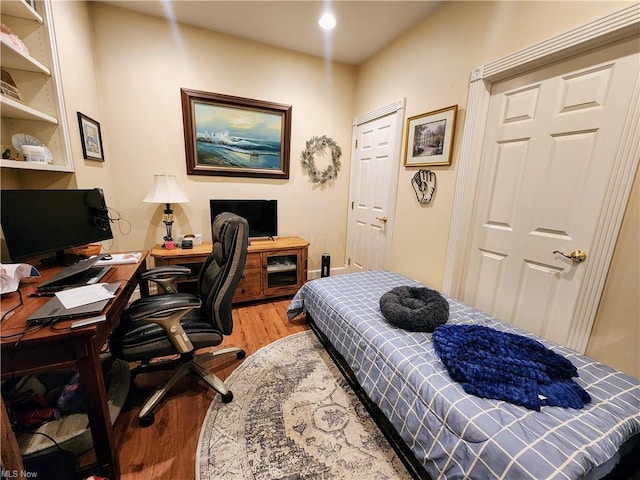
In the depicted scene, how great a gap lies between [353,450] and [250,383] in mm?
773

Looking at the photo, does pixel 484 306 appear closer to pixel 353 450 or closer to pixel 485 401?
pixel 485 401

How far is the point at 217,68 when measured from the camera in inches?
106

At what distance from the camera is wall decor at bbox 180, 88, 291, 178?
2.69 m

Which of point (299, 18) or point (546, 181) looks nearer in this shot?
point (546, 181)

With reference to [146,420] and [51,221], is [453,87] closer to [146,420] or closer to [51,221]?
[51,221]

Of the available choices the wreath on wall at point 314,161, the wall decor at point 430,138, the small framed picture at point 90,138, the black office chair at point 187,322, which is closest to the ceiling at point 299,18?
the wall decor at point 430,138

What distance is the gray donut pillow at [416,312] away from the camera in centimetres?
152

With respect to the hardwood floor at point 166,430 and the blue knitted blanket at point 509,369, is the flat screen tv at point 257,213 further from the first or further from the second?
the blue knitted blanket at point 509,369

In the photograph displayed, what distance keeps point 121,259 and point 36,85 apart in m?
1.23

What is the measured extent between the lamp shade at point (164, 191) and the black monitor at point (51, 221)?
0.52 metres

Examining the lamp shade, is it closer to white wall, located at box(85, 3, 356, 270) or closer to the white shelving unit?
white wall, located at box(85, 3, 356, 270)

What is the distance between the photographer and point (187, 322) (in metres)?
1.53

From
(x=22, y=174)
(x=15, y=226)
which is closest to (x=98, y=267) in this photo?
(x=15, y=226)

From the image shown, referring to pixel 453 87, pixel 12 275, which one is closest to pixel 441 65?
pixel 453 87
